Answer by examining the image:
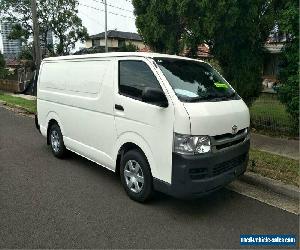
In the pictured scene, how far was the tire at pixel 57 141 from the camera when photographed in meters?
6.28

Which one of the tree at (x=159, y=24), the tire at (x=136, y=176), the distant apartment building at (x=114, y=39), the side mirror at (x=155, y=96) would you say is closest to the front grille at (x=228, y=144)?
the side mirror at (x=155, y=96)

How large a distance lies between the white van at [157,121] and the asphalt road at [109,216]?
375mm

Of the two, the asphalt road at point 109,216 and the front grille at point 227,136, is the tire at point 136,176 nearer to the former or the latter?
the asphalt road at point 109,216

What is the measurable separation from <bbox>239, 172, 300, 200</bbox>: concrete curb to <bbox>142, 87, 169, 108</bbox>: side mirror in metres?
2.21

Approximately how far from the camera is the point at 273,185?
15.8ft

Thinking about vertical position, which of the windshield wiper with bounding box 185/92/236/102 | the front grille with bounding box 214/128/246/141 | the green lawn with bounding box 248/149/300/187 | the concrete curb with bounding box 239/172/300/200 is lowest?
the concrete curb with bounding box 239/172/300/200

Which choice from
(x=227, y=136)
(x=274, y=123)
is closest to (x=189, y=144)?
(x=227, y=136)

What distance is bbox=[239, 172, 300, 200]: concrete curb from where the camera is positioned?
15.0 feet

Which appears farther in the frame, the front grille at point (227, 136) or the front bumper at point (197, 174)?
the front grille at point (227, 136)

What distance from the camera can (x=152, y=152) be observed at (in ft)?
13.4

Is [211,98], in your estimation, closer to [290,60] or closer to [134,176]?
[134,176]

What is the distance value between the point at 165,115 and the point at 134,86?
805 mm

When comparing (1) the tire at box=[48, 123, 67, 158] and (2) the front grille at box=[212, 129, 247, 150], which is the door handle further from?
(1) the tire at box=[48, 123, 67, 158]

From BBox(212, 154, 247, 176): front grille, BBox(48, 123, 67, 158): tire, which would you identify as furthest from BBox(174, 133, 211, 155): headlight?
BBox(48, 123, 67, 158): tire
